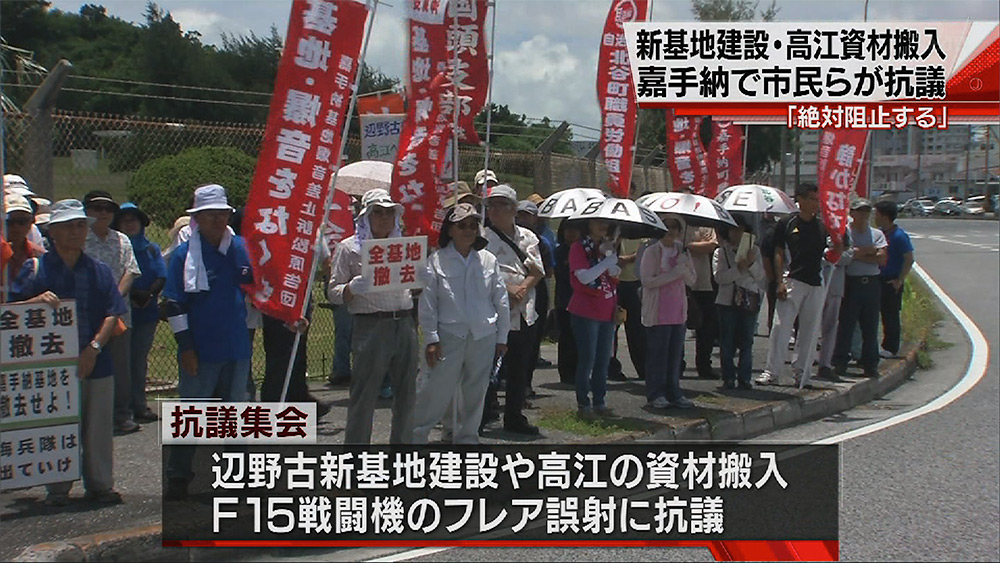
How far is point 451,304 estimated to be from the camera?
6512 millimetres

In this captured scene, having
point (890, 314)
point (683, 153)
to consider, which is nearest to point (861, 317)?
point (890, 314)

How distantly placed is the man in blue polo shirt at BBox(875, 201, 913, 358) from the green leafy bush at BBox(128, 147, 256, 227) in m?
7.36

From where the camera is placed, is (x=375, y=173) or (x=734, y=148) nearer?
(x=375, y=173)

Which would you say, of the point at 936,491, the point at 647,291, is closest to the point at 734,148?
the point at 647,291

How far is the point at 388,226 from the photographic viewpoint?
6.32 meters

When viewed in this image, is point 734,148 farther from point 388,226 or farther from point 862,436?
point 388,226

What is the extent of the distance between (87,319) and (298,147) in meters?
1.59

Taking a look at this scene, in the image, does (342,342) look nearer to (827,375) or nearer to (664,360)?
(664,360)

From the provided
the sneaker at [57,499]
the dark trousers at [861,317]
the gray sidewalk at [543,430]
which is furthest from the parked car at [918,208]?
the sneaker at [57,499]

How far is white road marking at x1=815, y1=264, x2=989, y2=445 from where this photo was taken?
28.2ft

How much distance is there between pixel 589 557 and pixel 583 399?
301cm

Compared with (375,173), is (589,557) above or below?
below
